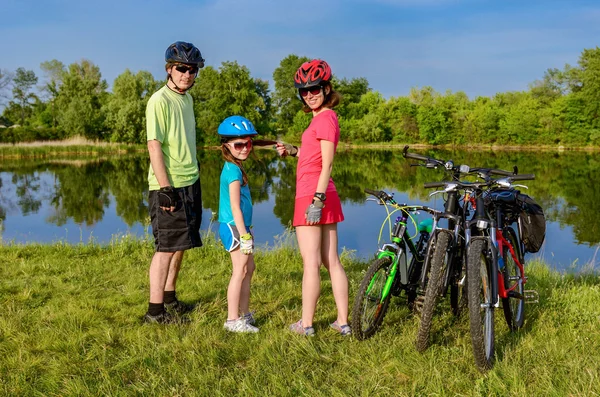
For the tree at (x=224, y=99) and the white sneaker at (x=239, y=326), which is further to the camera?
the tree at (x=224, y=99)

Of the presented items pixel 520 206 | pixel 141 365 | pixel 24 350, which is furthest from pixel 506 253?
pixel 24 350

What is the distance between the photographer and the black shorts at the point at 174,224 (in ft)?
12.4

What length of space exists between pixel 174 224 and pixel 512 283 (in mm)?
2541

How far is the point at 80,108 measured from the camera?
4616cm

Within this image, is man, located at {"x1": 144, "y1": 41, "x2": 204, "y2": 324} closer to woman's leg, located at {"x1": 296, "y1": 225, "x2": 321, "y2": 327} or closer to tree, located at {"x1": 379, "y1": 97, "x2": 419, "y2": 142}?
woman's leg, located at {"x1": 296, "y1": 225, "x2": 321, "y2": 327}

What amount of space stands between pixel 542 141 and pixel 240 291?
5847cm

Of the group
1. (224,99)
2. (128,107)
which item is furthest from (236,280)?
(224,99)

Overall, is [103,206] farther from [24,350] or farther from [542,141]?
[542,141]

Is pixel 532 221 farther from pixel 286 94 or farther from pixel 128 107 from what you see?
pixel 286 94

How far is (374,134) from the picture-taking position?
6000 cm

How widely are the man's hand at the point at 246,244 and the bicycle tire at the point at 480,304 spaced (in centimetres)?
141

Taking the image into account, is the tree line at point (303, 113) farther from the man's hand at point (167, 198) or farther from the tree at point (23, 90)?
the man's hand at point (167, 198)

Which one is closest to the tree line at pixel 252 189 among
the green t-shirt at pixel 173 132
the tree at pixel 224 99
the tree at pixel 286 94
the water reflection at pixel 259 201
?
the water reflection at pixel 259 201

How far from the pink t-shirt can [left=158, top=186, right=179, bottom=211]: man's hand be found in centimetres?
89
